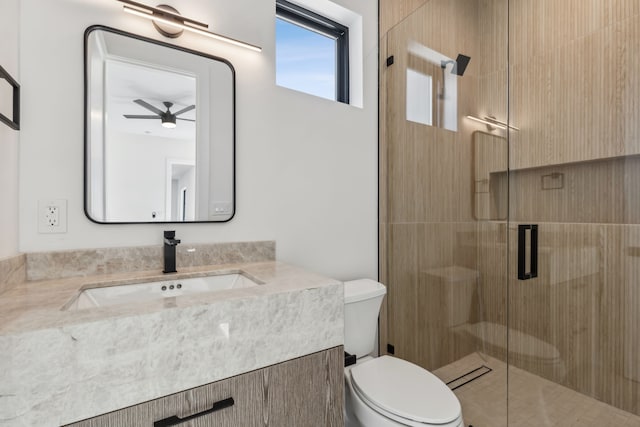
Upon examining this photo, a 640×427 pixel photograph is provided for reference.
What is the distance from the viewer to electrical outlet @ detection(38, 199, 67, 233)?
1069mm

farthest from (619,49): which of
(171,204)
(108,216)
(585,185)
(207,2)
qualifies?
(108,216)

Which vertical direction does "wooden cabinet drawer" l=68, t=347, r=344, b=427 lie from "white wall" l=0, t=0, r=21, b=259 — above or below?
below

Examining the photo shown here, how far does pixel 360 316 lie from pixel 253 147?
955 mm

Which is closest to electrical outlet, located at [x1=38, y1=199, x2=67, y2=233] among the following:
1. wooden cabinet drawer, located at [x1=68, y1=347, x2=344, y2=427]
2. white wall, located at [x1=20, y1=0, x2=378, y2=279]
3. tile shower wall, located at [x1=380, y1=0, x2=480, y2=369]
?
white wall, located at [x1=20, y1=0, x2=378, y2=279]

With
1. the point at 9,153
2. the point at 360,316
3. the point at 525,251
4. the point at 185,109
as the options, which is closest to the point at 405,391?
the point at 360,316

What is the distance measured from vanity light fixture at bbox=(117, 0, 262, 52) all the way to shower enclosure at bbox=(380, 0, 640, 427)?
1071mm

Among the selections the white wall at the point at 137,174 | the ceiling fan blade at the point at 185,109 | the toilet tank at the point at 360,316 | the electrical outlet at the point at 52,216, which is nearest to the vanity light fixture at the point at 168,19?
the ceiling fan blade at the point at 185,109

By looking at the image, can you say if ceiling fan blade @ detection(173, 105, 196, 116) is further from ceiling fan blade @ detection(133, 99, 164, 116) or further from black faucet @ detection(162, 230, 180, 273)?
black faucet @ detection(162, 230, 180, 273)

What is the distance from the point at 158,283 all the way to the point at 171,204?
0.33 m

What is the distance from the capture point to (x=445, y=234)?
1.76 m

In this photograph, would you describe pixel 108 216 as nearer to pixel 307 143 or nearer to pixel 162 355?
pixel 162 355

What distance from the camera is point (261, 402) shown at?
0.86 metres

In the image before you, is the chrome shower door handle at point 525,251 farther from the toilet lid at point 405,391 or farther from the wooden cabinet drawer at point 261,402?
the wooden cabinet drawer at point 261,402

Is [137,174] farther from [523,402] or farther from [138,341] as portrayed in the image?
[523,402]
